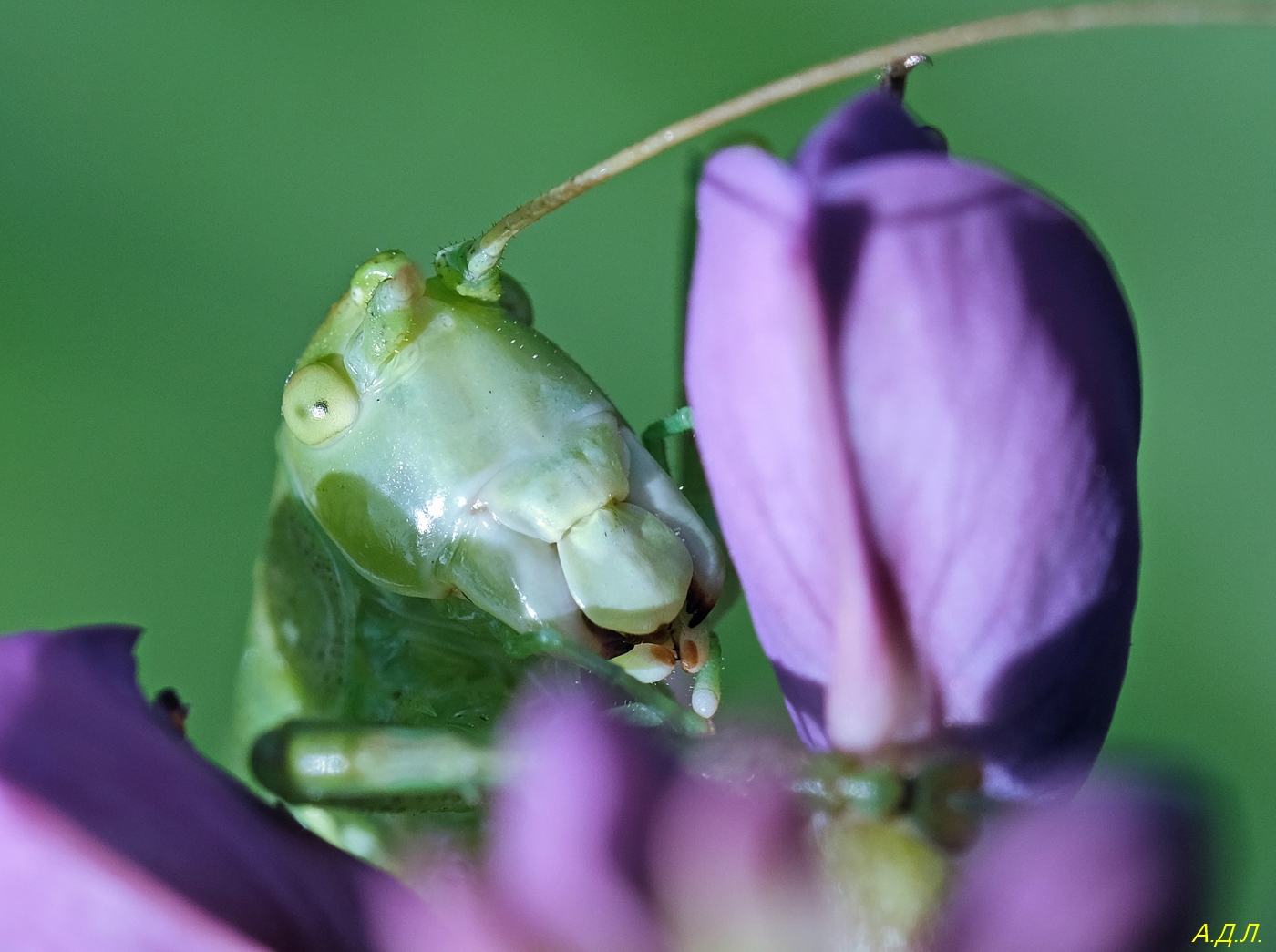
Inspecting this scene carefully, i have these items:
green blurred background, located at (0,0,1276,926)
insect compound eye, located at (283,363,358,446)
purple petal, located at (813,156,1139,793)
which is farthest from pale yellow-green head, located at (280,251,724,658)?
green blurred background, located at (0,0,1276,926)

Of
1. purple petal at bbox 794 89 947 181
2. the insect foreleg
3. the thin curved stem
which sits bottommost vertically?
the insect foreleg

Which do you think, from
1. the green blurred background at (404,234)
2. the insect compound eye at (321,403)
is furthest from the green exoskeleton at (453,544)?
the green blurred background at (404,234)

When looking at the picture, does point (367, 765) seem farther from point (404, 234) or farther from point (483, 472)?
point (404, 234)

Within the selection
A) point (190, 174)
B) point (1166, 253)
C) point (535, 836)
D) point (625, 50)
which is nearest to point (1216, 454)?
point (1166, 253)

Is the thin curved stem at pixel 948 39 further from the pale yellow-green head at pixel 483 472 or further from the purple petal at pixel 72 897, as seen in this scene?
the purple petal at pixel 72 897

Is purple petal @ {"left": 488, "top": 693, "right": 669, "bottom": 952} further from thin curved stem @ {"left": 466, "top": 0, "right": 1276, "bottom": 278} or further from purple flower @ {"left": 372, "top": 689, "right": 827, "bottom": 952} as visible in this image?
thin curved stem @ {"left": 466, "top": 0, "right": 1276, "bottom": 278}

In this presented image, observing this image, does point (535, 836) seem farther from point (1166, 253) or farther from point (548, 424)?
point (1166, 253)
